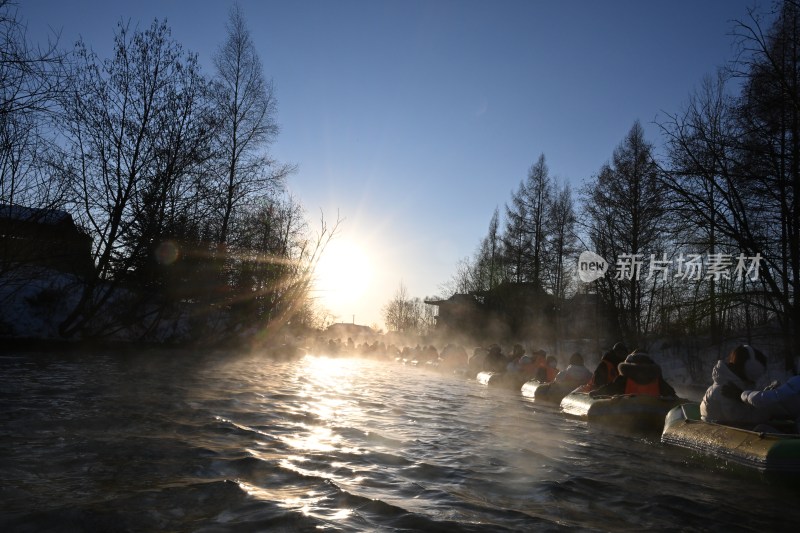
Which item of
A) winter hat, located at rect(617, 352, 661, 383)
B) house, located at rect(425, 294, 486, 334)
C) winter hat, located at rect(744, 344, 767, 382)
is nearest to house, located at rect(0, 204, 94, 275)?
winter hat, located at rect(617, 352, 661, 383)

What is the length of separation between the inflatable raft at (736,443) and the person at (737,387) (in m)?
0.26

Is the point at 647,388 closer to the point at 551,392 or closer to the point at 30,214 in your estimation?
the point at 551,392

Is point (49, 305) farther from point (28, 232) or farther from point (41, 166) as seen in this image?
point (41, 166)

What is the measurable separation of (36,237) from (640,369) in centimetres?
1247

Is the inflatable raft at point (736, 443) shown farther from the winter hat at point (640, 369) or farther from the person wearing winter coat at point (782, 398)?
the winter hat at point (640, 369)

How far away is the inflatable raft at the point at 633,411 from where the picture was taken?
9.17 metres

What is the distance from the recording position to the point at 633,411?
9320 mm

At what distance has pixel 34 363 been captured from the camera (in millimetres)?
11805

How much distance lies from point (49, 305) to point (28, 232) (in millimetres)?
7126

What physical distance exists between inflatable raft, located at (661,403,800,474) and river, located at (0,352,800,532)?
0.16 metres

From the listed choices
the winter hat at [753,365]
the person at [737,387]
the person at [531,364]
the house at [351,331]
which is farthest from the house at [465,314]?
the house at [351,331]

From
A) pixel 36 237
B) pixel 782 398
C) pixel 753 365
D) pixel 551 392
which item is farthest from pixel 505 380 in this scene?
pixel 36 237

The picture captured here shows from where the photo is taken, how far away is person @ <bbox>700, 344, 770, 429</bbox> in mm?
6738

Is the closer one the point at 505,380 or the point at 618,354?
the point at 618,354
